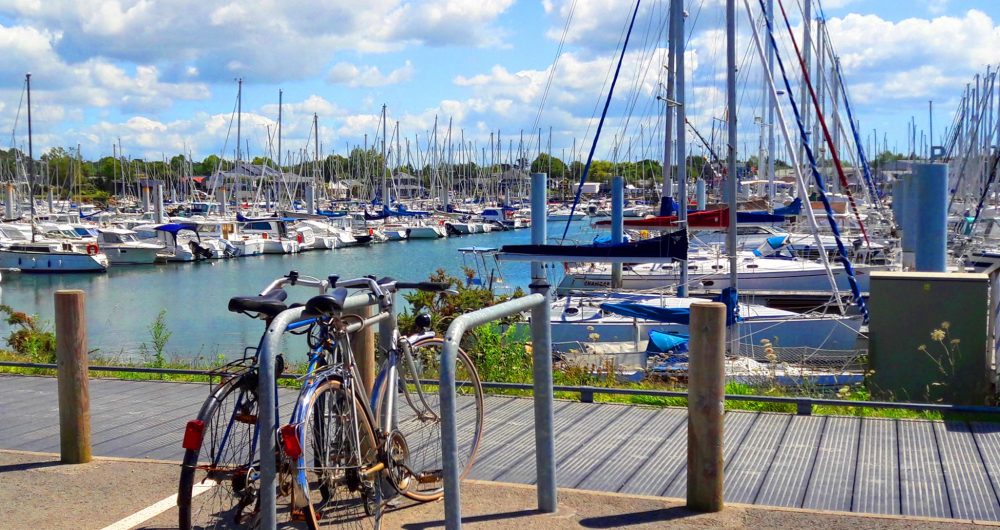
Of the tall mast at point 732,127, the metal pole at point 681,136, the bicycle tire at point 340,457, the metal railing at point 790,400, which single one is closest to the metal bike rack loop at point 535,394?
the bicycle tire at point 340,457

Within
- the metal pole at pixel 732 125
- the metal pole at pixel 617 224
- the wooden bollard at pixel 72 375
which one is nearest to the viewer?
the wooden bollard at pixel 72 375

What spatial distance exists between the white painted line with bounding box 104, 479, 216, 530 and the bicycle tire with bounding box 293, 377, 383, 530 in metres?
0.66

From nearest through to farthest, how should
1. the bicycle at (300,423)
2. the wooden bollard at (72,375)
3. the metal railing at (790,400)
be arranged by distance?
1. the bicycle at (300,423)
2. the wooden bollard at (72,375)
3. the metal railing at (790,400)

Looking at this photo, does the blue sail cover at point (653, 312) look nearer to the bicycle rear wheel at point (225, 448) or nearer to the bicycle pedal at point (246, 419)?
the bicycle rear wheel at point (225, 448)

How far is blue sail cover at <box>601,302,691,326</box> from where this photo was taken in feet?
52.5

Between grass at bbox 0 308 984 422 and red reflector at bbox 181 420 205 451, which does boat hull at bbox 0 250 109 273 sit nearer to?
grass at bbox 0 308 984 422

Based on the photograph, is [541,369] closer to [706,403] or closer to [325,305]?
[706,403]

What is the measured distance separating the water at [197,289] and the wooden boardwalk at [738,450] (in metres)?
10.8

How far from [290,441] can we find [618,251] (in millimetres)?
13866

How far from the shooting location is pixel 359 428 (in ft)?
15.8

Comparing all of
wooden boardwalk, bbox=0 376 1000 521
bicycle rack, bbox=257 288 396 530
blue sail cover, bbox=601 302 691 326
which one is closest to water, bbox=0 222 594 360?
blue sail cover, bbox=601 302 691 326

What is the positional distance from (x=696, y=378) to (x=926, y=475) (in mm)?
1757

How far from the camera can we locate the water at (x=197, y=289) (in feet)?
85.9

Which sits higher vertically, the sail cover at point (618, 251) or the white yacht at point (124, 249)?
the sail cover at point (618, 251)
